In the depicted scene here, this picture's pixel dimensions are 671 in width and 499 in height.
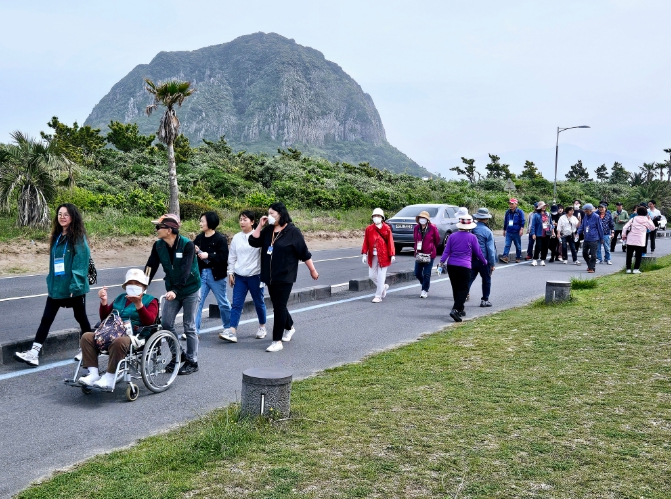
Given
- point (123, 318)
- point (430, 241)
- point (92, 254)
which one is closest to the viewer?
point (123, 318)

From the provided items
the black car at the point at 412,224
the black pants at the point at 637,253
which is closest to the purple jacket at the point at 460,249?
the black pants at the point at 637,253

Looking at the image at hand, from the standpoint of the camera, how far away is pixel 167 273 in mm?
6926

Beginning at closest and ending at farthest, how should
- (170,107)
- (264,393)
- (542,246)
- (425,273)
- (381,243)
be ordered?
(264,393) < (381,243) < (425,273) < (542,246) < (170,107)

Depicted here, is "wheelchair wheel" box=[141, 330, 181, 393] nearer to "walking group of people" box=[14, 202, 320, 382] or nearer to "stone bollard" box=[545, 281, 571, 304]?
"walking group of people" box=[14, 202, 320, 382]

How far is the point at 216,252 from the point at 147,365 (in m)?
2.56

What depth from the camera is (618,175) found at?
3484 inches

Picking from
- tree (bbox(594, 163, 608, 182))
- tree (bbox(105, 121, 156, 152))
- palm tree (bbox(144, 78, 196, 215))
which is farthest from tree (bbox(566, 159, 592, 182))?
palm tree (bbox(144, 78, 196, 215))

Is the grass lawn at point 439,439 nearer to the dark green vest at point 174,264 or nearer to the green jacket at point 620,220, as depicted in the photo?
the dark green vest at point 174,264

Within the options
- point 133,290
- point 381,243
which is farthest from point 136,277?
point 381,243

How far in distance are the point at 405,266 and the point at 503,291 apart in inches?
200

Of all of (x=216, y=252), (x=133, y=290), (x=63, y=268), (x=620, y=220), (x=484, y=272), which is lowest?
(x=484, y=272)

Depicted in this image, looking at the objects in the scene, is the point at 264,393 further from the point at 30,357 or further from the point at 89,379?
the point at 30,357

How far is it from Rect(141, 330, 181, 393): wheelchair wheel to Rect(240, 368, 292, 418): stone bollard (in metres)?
1.46

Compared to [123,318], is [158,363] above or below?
below
